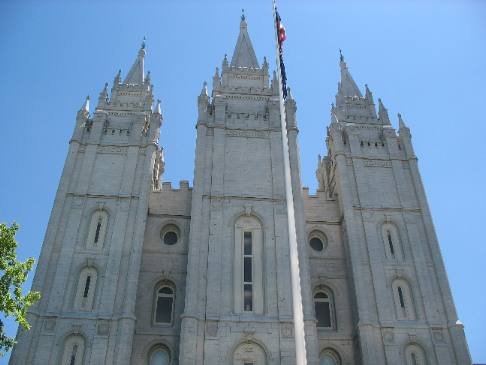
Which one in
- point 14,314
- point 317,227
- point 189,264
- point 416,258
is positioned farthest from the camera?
A: point 317,227

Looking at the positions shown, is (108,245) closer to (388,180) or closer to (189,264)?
(189,264)

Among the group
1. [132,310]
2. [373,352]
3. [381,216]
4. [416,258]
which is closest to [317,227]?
[381,216]

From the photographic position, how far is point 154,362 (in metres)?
25.4

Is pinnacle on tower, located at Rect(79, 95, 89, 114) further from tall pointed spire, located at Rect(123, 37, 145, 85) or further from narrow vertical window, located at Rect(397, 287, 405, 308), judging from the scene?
narrow vertical window, located at Rect(397, 287, 405, 308)

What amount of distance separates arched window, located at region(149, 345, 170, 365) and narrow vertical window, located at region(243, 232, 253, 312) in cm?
433

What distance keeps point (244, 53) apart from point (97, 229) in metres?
18.6

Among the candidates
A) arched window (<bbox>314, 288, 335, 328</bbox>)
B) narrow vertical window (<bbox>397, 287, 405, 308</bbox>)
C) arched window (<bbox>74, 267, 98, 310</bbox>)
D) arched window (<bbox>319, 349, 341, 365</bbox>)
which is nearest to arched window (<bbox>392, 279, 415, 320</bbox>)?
narrow vertical window (<bbox>397, 287, 405, 308</bbox>)

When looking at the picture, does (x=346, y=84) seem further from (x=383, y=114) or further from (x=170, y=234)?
(x=170, y=234)

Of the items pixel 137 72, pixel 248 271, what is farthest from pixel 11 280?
pixel 137 72

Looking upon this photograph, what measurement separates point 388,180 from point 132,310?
15.9 m

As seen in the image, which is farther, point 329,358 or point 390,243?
point 390,243

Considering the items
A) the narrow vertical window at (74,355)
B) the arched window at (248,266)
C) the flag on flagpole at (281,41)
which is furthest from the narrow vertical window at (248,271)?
the flag on flagpole at (281,41)

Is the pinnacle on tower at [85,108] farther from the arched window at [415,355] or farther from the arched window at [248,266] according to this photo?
the arched window at [415,355]

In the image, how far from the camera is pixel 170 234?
98.5 feet
